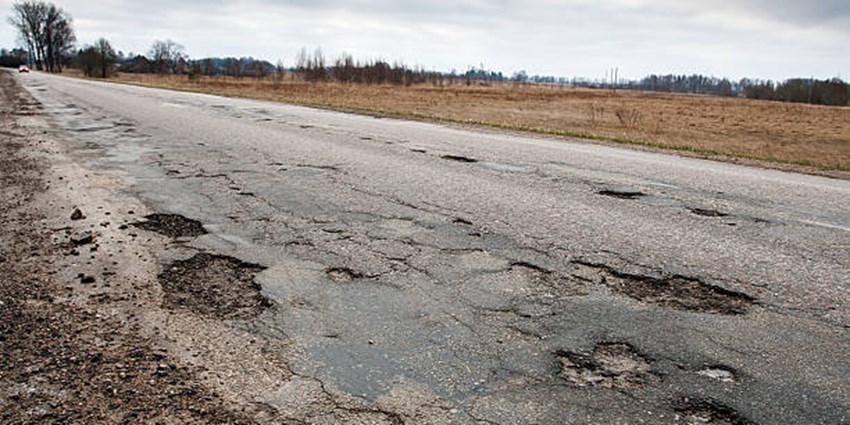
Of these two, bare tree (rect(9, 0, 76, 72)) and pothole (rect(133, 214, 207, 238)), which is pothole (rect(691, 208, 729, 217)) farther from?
bare tree (rect(9, 0, 76, 72))

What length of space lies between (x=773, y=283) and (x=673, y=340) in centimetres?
120

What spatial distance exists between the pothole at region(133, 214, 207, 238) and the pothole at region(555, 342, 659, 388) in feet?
9.99

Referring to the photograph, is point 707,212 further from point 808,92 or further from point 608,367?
point 808,92

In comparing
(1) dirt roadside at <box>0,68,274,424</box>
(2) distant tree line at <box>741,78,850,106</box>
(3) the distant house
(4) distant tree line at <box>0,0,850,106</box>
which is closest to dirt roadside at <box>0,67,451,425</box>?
(1) dirt roadside at <box>0,68,274,424</box>

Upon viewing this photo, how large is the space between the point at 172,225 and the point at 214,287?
5.05 ft

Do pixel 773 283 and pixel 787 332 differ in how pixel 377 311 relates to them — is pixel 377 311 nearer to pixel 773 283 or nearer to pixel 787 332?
pixel 787 332

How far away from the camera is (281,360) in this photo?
252 cm

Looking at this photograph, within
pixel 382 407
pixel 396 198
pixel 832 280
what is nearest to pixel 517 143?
pixel 396 198

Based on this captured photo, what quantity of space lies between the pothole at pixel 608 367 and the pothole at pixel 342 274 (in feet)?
4.64

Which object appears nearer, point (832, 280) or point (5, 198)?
point (832, 280)

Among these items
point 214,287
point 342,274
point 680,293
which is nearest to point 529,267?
point 680,293

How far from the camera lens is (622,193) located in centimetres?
624

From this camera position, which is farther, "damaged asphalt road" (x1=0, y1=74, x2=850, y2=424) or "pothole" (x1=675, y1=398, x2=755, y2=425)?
"damaged asphalt road" (x1=0, y1=74, x2=850, y2=424)

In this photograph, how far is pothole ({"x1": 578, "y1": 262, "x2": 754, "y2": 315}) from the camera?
124 inches
